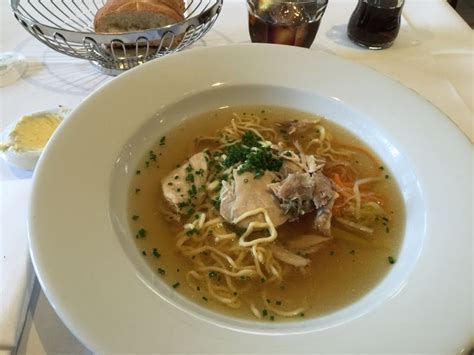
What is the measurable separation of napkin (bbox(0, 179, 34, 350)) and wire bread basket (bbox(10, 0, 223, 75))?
69 cm

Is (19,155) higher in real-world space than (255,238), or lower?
higher

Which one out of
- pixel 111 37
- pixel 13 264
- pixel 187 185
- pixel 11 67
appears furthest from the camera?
pixel 11 67

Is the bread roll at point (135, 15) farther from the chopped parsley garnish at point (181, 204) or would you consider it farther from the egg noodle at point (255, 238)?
the chopped parsley garnish at point (181, 204)

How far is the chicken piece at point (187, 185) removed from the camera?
5.86 ft

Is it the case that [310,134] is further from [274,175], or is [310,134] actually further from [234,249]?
[234,249]

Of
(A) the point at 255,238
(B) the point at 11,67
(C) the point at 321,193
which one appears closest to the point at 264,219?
(A) the point at 255,238

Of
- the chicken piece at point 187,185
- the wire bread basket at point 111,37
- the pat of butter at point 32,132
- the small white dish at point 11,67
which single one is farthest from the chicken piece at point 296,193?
the small white dish at point 11,67

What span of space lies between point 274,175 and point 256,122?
38 cm

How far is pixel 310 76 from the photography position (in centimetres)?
208

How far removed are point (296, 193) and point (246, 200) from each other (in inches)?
7.8

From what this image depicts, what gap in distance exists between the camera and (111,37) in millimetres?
1933

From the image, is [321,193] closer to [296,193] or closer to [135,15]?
[296,193]

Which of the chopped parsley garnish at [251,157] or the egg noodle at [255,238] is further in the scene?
the chopped parsley garnish at [251,157]

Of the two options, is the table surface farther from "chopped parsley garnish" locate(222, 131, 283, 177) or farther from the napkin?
"chopped parsley garnish" locate(222, 131, 283, 177)
